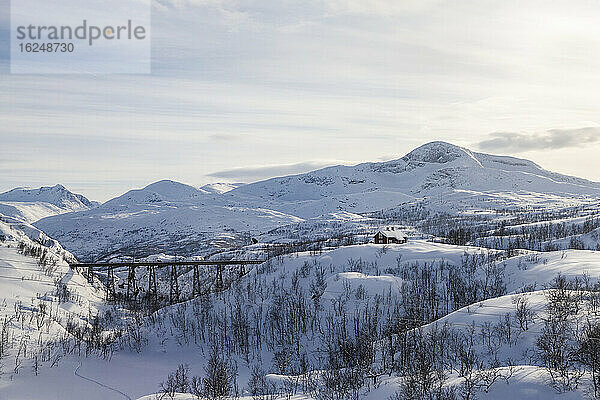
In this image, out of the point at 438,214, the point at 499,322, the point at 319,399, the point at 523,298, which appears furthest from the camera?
the point at 438,214

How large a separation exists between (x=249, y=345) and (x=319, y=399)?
19280 millimetres

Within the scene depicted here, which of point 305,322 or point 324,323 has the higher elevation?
point 324,323

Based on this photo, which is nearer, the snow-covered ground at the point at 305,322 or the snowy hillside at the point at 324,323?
the snow-covered ground at the point at 305,322

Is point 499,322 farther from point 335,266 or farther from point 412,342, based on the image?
point 335,266

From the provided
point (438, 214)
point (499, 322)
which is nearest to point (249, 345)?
point (499, 322)

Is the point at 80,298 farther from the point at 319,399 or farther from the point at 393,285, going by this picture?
the point at 319,399

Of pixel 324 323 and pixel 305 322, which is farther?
pixel 305 322

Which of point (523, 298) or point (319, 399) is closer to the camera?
point (319, 399)

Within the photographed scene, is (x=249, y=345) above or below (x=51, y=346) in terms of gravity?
below

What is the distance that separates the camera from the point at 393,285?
127 ft

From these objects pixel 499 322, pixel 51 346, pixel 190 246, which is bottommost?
pixel 190 246

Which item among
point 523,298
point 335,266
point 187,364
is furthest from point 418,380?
point 335,266

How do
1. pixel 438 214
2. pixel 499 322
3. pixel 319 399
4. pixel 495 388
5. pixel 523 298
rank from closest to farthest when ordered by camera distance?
1. pixel 495 388
2. pixel 319 399
3. pixel 499 322
4. pixel 523 298
5. pixel 438 214

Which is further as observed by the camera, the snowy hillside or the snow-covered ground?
the snowy hillside
